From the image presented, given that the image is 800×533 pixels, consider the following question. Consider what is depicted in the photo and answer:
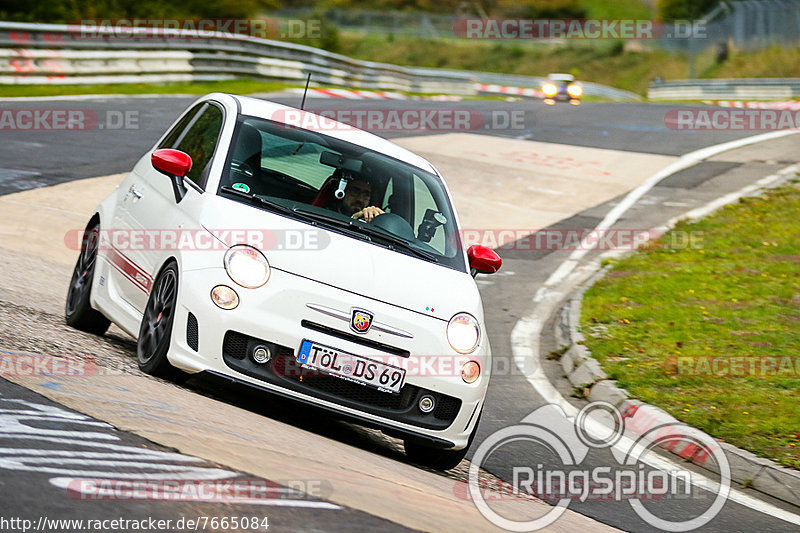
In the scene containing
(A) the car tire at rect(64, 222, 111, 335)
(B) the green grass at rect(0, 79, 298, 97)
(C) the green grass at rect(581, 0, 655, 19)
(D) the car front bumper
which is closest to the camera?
(D) the car front bumper

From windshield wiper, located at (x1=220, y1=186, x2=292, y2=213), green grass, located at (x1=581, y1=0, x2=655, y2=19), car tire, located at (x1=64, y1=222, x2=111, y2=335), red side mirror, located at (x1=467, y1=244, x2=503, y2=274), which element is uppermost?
green grass, located at (x1=581, y1=0, x2=655, y2=19)

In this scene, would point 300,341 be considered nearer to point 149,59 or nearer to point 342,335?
point 342,335

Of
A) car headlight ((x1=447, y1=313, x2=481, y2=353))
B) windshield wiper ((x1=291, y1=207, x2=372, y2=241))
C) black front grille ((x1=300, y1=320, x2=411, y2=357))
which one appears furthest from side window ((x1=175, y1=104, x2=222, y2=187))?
car headlight ((x1=447, y1=313, x2=481, y2=353))

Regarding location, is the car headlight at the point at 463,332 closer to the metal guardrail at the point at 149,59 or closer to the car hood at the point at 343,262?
the car hood at the point at 343,262

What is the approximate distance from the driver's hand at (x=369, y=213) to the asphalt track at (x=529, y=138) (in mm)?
1323

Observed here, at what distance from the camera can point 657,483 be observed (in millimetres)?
6777

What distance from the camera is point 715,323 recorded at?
34.0 ft

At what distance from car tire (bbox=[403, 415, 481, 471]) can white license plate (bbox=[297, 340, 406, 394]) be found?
604mm

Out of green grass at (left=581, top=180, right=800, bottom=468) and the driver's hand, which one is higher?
the driver's hand

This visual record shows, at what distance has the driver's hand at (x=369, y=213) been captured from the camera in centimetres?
682

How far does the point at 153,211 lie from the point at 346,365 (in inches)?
73.5

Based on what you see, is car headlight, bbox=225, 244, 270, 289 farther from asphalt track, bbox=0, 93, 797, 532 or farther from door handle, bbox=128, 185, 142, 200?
door handle, bbox=128, 185, 142, 200

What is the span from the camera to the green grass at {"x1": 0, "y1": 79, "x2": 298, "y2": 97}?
21219 mm

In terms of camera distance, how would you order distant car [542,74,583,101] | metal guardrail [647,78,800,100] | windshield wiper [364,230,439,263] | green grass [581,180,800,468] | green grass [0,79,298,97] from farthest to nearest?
metal guardrail [647,78,800,100], distant car [542,74,583,101], green grass [0,79,298,97], green grass [581,180,800,468], windshield wiper [364,230,439,263]
